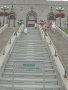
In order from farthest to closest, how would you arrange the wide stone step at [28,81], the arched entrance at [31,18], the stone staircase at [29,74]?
the arched entrance at [31,18]
the wide stone step at [28,81]
the stone staircase at [29,74]

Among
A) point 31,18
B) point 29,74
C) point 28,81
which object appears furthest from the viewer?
point 31,18

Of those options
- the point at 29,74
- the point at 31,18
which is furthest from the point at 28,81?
the point at 31,18

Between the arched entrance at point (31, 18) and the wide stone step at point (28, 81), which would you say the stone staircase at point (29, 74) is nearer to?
the wide stone step at point (28, 81)

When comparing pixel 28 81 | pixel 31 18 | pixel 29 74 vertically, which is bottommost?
pixel 28 81

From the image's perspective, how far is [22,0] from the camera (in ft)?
193

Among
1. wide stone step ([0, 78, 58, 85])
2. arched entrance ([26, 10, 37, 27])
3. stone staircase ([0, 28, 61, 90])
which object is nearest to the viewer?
stone staircase ([0, 28, 61, 90])

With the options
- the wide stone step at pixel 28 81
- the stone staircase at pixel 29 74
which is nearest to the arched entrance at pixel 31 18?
the stone staircase at pixel 29 74

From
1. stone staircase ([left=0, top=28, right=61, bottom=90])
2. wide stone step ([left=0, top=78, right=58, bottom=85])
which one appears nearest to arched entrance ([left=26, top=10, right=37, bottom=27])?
stone staircase ([left=0, top=28, right=61, bottom=90])

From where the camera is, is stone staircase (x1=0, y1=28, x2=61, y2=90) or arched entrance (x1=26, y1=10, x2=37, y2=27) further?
arched entrance (x1=26, y1=10, x2=37, y2=27)

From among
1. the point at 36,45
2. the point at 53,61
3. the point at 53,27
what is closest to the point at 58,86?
the point at 53,61

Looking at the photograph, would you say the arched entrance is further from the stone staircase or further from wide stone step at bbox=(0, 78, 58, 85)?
wide stone step at bbox=(0, 78, 58, 85)

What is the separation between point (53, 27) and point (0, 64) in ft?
63.5

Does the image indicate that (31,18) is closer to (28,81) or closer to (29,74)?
(29,74)

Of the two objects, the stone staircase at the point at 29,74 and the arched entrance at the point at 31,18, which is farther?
the arched entrance at the point at 31,18
